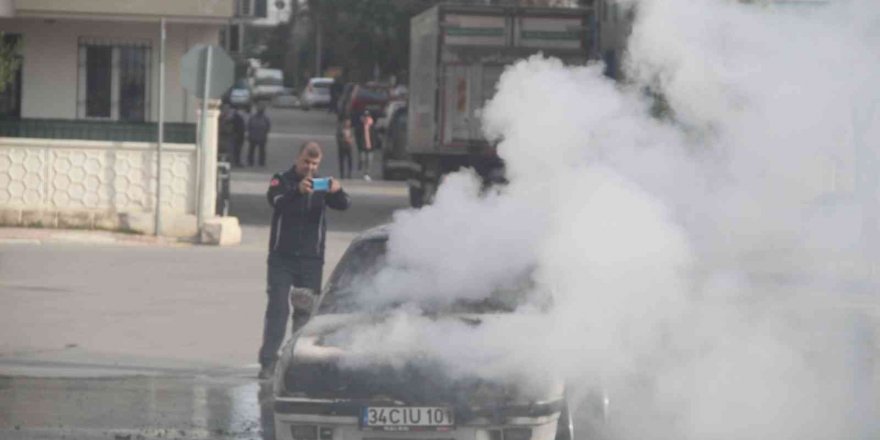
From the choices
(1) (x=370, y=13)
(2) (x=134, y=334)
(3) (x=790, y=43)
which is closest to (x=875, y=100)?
(3) (x=790, y=43)

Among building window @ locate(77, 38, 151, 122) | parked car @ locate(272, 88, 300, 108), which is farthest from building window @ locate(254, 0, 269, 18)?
parked car @ locate(272, 88, 300, 108)

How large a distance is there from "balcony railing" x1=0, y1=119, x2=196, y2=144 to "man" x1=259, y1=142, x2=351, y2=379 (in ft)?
43.5

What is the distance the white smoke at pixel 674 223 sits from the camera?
9.52m

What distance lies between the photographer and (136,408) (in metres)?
11.9

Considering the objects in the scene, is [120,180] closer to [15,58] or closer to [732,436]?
[15,58]

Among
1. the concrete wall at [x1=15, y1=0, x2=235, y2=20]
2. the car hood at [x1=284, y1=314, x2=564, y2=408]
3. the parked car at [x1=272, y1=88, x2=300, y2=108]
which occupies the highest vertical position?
the concrete wall at [x1=15, y1=0, x2=235, y2=20]

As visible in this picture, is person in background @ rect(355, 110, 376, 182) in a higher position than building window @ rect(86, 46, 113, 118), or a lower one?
lower

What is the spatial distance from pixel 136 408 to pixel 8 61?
14496 mm

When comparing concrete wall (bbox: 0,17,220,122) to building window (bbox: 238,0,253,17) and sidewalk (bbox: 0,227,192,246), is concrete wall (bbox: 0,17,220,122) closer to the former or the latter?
building window (bbox: 238,0,253,17)

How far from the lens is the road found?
11.4 metres

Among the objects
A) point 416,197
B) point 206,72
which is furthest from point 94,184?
point 416,197

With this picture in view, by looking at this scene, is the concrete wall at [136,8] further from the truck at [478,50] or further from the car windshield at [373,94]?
the car windshield at [373,94]

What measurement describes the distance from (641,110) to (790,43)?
108 centimetres

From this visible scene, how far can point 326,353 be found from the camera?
29.6 feet
